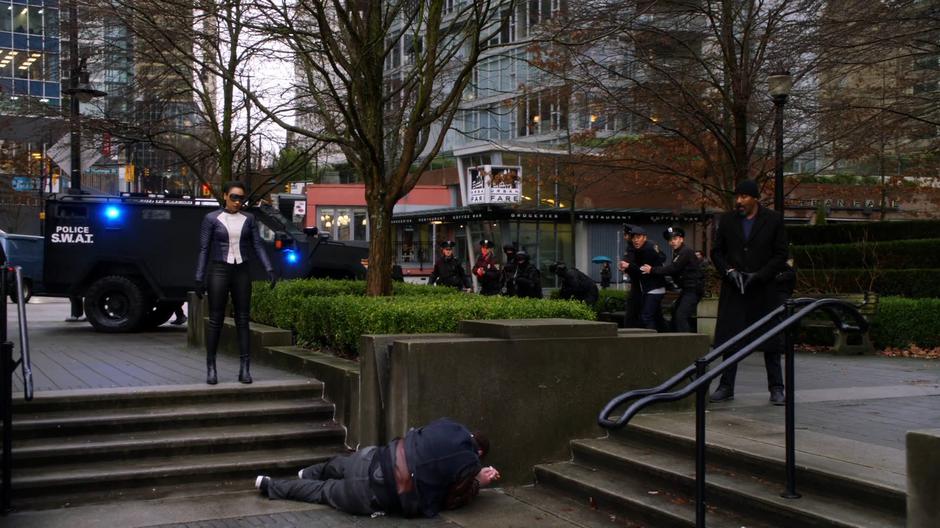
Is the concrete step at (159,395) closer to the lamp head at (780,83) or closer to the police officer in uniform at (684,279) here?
the police officer in uniform at (684,279)

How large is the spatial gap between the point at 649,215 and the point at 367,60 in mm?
38045

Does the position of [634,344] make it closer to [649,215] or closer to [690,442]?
[690,442]

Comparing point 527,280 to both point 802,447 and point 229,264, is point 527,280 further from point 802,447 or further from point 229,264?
point 802,447

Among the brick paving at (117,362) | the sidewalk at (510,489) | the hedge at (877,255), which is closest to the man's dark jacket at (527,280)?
the sidewalk at (510,489)

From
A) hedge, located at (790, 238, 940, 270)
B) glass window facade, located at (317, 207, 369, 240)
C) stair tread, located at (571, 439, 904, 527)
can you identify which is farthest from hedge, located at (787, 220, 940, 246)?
glass window facade, located at (317, 207, 369, 240)

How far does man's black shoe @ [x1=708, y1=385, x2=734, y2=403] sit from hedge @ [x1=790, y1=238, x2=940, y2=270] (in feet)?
41.1

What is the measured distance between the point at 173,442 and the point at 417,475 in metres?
2.30

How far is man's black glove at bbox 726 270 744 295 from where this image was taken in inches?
305

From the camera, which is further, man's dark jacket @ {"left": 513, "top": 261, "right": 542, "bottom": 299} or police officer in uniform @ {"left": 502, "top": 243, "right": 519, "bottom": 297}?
police officer in uniform @ {"left": 502, "top": 243, "right": 519, "bottom": 297}

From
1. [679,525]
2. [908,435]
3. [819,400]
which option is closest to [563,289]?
[819,400]

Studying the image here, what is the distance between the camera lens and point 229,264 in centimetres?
855

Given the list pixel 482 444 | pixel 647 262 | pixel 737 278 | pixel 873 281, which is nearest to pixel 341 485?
pixel 482 444

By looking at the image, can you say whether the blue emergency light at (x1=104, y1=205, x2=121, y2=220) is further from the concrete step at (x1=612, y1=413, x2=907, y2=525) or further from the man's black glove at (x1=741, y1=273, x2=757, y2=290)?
the man's black glove at (x1=741, y1=273, x2=757, y2=290)

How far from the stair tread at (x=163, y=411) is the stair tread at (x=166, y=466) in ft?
1.44
